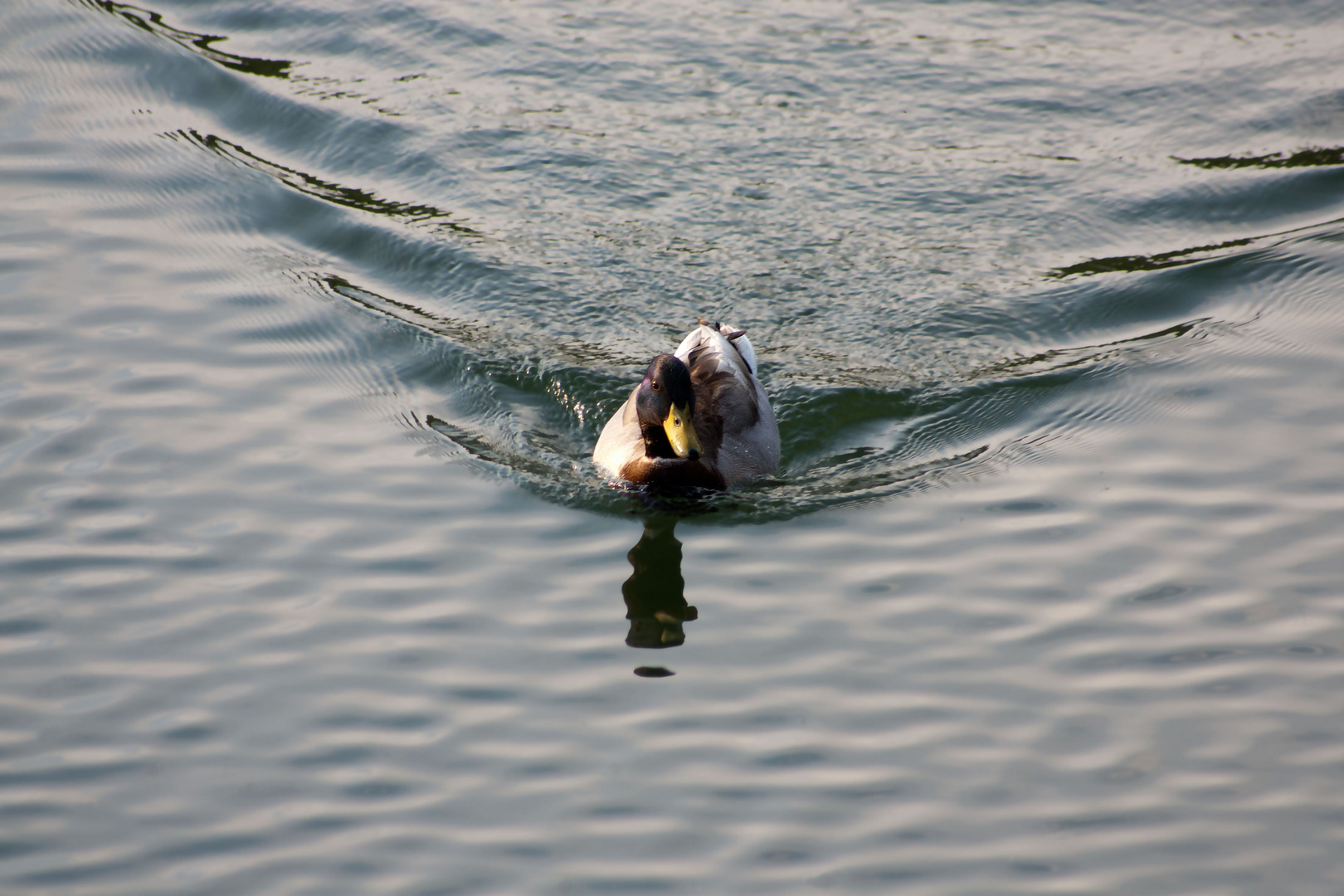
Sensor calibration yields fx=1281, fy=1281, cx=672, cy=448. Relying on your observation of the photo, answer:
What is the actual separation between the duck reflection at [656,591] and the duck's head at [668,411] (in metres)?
0.45

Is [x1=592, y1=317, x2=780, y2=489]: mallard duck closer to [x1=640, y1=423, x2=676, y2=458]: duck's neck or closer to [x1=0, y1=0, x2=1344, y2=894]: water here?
[x1=640, y1=423, x2=676, y2=458]: duck's neck

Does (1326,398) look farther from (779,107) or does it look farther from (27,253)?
(27,253)

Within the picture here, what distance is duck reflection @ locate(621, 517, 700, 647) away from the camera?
652cm

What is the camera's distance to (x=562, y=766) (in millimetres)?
5496

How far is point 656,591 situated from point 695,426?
4.59ft

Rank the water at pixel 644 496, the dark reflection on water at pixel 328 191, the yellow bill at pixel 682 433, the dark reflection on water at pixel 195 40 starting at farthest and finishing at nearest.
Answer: the dark reflection on water at pixel 195 40 → the dark reflection on water at pixel 328 191 → the yellow bill at pixel 682 433 → the water at pixel 644 496

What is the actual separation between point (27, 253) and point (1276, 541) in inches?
340

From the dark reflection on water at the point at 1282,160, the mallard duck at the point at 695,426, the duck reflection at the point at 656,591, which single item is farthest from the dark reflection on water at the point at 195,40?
the dark reflection on water at the point at 1282,160

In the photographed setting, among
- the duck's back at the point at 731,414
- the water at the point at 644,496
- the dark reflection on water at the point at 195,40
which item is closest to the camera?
the water at the point at 644,496

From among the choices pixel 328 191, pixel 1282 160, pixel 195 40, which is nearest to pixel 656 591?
pixel 328 191

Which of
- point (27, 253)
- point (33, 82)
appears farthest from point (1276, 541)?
point (33, 82)

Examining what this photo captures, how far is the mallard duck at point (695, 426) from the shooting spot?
7.68m

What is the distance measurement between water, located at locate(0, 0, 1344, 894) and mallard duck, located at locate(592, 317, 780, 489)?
0.66ft

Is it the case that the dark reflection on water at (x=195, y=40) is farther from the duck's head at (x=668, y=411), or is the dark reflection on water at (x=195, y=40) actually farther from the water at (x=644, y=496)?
the duck's head at (x=668, y=411)
